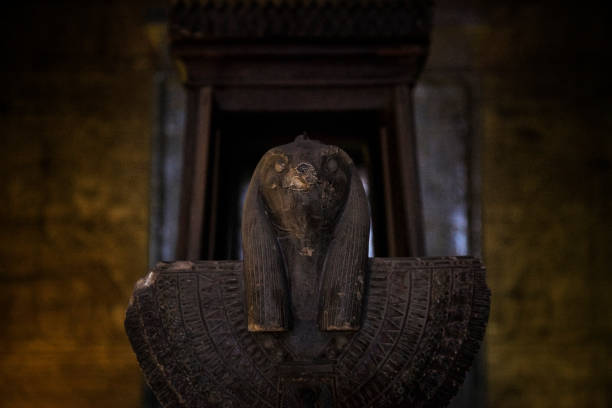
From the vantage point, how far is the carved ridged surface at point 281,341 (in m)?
1.91

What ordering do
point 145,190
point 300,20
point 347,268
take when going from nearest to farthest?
point 347,268, point 300,20, point 145,190

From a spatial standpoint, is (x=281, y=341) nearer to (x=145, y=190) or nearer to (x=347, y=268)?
(x=347, y=268)

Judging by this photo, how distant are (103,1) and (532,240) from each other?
3.20m

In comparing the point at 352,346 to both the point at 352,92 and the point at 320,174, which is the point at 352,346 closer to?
the point at 320,174

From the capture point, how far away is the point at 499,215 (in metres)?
3.88

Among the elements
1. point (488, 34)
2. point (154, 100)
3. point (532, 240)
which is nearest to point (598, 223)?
point (532, 240)

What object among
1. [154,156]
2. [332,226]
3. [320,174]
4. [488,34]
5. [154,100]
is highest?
[488,34]

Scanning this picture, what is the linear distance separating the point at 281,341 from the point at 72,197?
247 centimetres

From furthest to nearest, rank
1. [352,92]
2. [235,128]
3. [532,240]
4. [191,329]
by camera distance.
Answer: [532,240], [235,128], [352,92], [191,329]

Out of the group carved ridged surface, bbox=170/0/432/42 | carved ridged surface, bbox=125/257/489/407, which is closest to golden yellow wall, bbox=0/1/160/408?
carved ridged surface, bbox=170/0/432/42

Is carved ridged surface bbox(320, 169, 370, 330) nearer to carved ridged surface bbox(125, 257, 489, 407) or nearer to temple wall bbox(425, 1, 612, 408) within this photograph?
carved ridged surface bbox(125, 257, 489, 407)

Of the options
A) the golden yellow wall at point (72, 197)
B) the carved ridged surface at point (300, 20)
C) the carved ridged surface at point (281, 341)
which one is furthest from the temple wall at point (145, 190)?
the carved ridged surface at point (281, 341)

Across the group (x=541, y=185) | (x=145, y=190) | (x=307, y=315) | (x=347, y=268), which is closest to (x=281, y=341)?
(x=307, y=315)

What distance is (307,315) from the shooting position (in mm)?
1950
